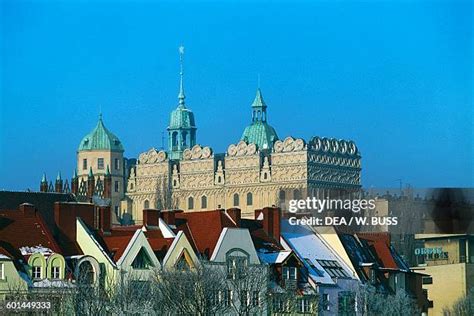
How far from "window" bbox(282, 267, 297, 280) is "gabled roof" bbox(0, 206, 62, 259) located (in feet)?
41.1

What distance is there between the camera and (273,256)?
277 ft

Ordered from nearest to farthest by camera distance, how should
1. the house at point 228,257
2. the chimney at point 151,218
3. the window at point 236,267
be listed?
1. the house at point 228,257
2. the window at point 236,267
3. the chimney at point 151,218

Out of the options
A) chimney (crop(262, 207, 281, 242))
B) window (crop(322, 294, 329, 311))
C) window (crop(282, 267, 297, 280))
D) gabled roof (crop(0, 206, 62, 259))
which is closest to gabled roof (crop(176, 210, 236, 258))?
window (crop(282, 267, 297, 280))

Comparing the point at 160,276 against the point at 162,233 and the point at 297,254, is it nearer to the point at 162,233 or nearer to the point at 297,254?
the point at 162,233

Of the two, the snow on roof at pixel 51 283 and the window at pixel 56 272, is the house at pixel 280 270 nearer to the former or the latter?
the window at pixel 56 272

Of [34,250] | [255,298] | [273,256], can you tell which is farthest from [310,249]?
[34,250]

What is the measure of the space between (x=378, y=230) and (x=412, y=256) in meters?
6.41

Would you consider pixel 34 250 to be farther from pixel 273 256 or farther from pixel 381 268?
pixel 381 268

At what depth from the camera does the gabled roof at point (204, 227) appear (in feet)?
266

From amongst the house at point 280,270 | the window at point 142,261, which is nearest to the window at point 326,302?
the house at point 280,270

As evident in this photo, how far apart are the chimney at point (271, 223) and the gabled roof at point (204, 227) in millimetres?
3823

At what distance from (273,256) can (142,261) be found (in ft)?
31.0

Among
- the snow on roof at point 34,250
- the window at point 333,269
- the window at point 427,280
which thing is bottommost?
the snow on roof at point 34,250

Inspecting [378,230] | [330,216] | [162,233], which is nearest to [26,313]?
[162,233]
